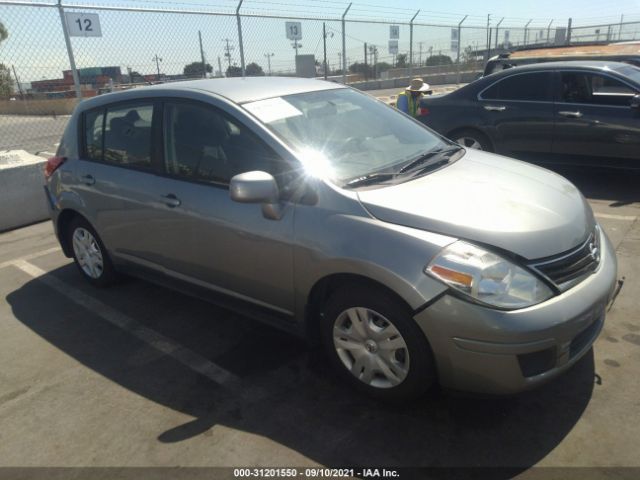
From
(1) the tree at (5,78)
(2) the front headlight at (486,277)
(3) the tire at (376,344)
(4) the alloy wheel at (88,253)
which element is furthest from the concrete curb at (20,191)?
(2) the front headlight at (486,277)

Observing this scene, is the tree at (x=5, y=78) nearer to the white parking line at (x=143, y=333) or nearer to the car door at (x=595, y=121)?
the white parking line at (x=143, y=333)

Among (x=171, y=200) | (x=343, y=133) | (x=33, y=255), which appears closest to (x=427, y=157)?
(x=343, y=133)

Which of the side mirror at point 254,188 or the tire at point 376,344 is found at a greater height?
the side mirror at point 254,188

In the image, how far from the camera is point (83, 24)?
28.6ft

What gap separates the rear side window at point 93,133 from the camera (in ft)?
13.3

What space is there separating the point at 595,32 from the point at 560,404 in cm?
2930

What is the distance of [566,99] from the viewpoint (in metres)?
6.38

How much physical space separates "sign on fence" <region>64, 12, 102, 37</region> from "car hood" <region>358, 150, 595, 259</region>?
8.01 meters

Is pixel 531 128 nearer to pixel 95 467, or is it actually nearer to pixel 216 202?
pixel 216 202

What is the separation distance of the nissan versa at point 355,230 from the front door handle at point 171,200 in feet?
0.04

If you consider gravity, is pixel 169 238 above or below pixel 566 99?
below

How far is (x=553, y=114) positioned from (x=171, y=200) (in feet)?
16.8

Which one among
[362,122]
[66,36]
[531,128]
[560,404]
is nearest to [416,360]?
[560,404]

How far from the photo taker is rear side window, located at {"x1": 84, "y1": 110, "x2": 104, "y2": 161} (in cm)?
406
